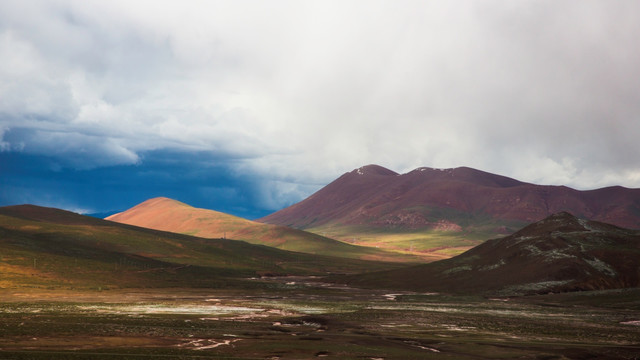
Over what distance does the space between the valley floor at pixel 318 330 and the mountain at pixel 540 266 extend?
27978 mm

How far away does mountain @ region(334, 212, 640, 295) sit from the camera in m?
146

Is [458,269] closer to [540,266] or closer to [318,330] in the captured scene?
[540,266]

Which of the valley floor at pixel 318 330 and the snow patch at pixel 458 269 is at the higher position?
the snow patch at pixel 458 269

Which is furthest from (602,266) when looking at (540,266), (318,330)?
(318,330)

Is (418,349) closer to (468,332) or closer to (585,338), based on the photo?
(468,332)

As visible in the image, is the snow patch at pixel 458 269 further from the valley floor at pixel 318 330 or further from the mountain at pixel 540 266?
the valley floor at pixel 318 330

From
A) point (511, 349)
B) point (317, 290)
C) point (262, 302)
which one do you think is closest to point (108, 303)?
point (262, 302)

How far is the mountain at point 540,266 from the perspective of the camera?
146 metres

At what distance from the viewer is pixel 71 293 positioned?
13225 centimetres

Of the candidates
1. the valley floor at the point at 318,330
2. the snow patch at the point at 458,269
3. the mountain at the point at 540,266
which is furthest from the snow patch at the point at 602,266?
the snow patch at the point at 458,269

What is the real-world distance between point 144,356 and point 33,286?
11410 cm

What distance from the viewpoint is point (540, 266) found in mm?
158000

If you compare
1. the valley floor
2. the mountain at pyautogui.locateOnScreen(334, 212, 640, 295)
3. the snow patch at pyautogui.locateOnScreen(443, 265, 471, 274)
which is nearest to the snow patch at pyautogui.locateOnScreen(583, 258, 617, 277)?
the mountain at pyautogui.locateOnScreen(334, 212, 640, 295)

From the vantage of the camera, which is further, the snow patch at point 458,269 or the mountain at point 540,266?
the snow patch at point 458,269
